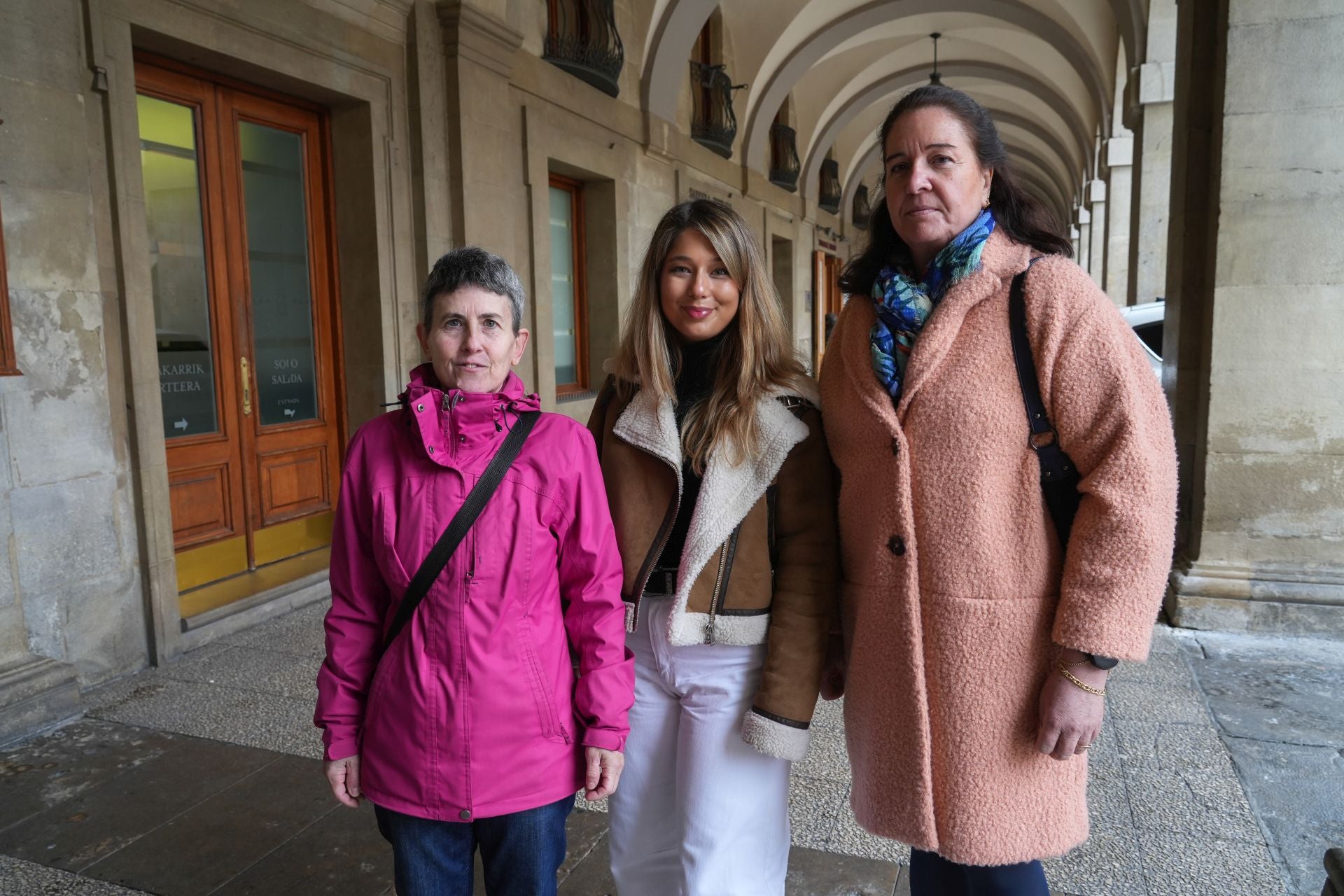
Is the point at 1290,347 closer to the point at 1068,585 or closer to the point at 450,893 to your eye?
the point at 1068,585

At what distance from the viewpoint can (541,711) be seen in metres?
1.62

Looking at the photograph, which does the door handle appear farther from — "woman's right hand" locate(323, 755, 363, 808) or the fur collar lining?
the fur collar lining

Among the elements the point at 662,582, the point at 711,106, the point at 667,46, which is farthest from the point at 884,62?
the point at 662,582

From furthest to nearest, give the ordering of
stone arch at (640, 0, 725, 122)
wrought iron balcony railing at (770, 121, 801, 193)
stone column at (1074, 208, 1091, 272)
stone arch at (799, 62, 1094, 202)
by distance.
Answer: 1. stone column at (1074, 208, 1091, 272)
2. stone arch at (799, 62, 1094, 202)
3. wrought iron balcony railing at (770, 121, 801, 193)
4. stone arch at (640, 0, 725, 122)

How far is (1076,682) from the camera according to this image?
4.85 feet

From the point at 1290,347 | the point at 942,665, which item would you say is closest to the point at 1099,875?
the point at 942,665

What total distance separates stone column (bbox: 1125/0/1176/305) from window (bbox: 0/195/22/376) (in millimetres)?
7057

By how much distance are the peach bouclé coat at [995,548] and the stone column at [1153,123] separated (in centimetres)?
625

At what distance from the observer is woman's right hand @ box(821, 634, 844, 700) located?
1.87 m

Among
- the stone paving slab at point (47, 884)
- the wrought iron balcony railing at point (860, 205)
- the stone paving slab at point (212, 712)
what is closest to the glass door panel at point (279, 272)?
the stone paving slab at point (212, 712)

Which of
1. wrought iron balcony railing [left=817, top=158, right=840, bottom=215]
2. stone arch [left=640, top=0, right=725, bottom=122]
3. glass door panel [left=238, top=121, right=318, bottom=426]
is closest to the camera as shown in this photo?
glass door panel [left=238, top=121, right=318, bottom=426]

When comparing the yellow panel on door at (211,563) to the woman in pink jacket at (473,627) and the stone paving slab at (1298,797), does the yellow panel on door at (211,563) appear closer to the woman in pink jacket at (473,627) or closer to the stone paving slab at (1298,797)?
the woman in pink jacket at (473,627)

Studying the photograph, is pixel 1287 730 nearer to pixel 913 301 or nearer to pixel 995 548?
pixel 995 548

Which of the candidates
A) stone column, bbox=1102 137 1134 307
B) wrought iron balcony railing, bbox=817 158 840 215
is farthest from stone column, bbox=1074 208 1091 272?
stone column, bbox=1102 137 1134 307
